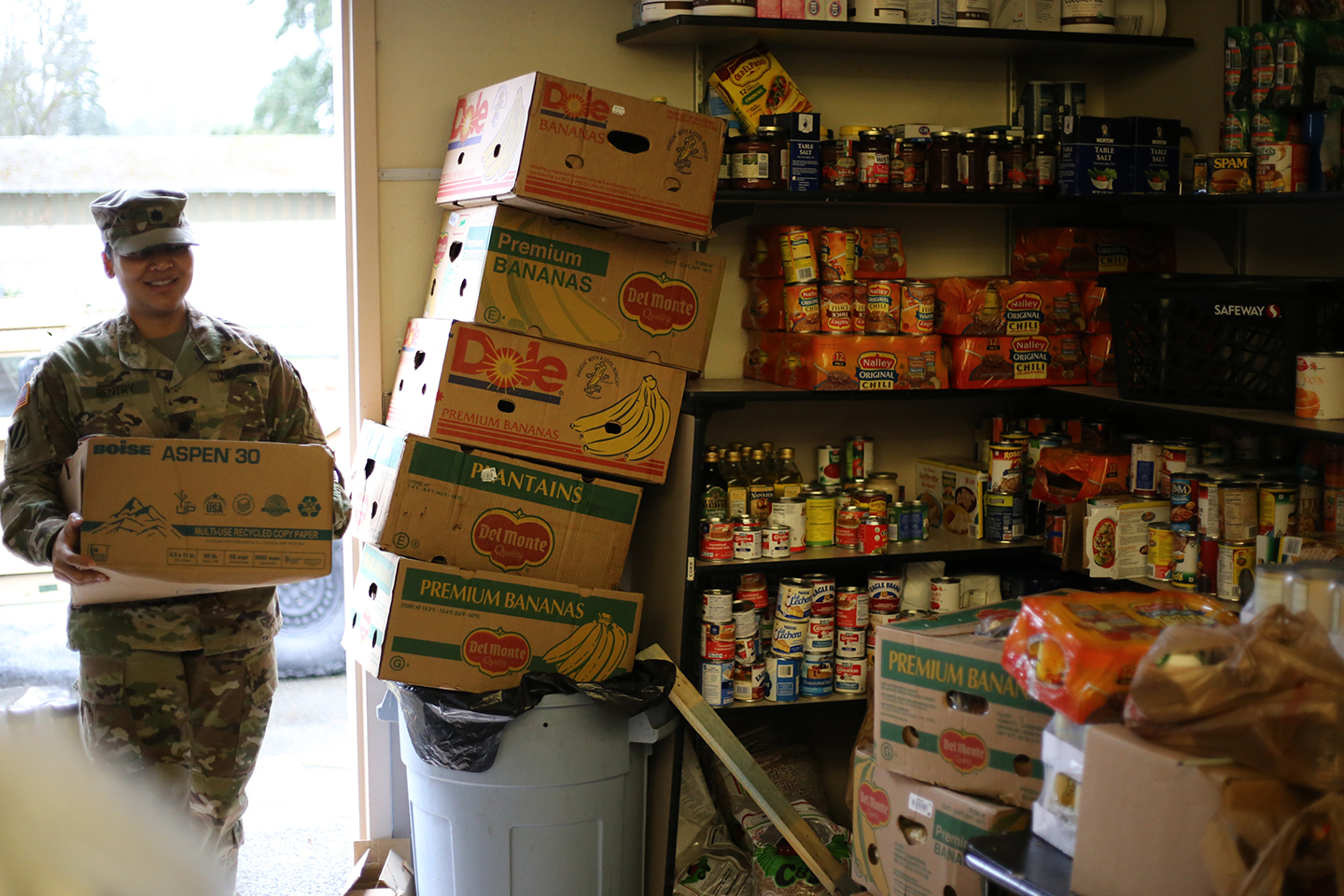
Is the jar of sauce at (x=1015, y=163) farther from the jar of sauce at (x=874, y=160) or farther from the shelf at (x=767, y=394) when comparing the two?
the shelf at (x=767, y=394)

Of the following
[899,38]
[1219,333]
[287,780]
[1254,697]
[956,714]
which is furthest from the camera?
[287,780]

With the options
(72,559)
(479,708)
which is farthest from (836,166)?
(72,559)

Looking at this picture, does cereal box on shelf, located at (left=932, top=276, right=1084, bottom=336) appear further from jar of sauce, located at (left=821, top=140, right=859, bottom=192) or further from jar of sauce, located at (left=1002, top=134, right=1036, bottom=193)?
jar of sauce, located at (left=821, top=140, right=859, bottom=192)

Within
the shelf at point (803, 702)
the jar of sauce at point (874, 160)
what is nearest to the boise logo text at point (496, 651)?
the shelf at point (803, 702)

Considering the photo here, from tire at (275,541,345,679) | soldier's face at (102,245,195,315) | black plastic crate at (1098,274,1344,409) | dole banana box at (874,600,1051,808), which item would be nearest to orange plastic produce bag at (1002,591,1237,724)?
dole banana box at (874,600,1051,808)

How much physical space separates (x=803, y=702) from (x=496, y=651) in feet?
2.66

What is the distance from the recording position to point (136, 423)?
2303 millimetres

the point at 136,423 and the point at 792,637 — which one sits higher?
the point at 136,423

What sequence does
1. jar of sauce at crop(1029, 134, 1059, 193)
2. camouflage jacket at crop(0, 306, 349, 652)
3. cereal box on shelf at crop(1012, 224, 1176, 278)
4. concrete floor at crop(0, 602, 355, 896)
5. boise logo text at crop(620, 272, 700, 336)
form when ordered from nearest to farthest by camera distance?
camouflage jacket at crop(0, 306, 349, 652)
boise logo text at crop(620, 272, 700, 336)
jar of sauce at crop(1029, 134, 1059, 193)
cereal box on shelf at crop(1012, 224, 1176, 278)
concrete floor at crop(0, 602, 355, 896)

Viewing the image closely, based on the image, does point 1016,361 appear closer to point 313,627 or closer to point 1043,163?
point 1043,163

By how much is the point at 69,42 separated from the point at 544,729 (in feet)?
8.47

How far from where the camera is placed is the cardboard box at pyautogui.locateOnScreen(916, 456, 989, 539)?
2.97 m

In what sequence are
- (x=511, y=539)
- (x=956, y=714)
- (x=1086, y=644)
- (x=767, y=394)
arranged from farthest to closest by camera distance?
(x=767, y=394), (x=511, y=539), (x=956, y=714), (x=1086, y=644)

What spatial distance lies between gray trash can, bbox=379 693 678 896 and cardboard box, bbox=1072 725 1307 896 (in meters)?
1.35
